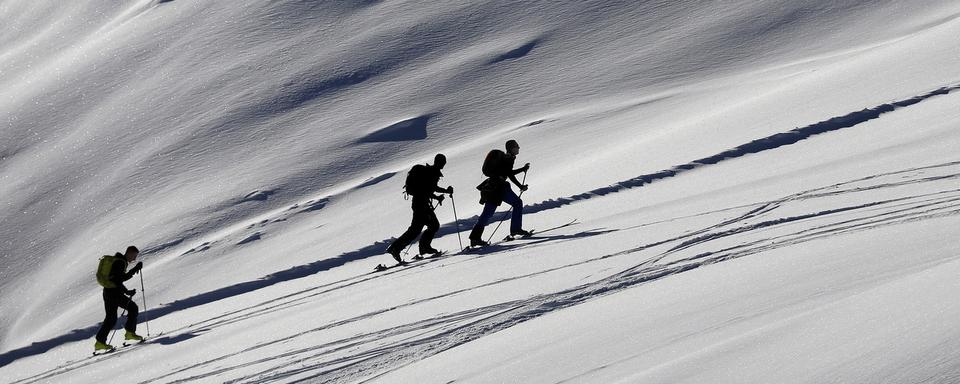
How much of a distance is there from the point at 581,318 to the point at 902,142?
18.2 ft

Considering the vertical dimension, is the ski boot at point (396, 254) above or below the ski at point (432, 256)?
above

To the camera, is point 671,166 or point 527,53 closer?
point 671,166

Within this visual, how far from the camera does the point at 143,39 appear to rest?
2802 cm

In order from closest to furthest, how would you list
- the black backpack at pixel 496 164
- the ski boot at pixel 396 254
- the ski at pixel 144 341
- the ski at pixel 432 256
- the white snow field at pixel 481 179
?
the white snow field at pixel 481 179 → the ski at pixel 144 341 → the black backpack at pixel 496 164 → the ski boot at pixel 396 254 → the ski at pixel 432 256

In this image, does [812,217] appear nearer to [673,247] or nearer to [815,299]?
[673,247]

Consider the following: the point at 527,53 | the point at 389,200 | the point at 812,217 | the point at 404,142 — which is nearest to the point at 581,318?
the point at 812,217

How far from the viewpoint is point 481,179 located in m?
15.6

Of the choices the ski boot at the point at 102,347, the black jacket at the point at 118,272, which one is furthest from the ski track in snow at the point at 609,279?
the black jacket at the point at 118,272

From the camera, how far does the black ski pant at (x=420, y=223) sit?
11.8m

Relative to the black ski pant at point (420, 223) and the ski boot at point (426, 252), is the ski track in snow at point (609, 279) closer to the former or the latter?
the black ski pant at point (420, 223)

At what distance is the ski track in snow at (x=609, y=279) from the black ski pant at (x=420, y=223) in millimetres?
2703

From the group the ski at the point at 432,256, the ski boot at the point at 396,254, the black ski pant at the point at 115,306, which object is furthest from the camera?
the ski at the point at 432,256

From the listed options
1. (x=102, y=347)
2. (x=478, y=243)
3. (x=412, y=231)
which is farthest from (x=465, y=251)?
(x=102, y=347)

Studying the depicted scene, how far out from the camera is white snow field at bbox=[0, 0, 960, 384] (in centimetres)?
606
